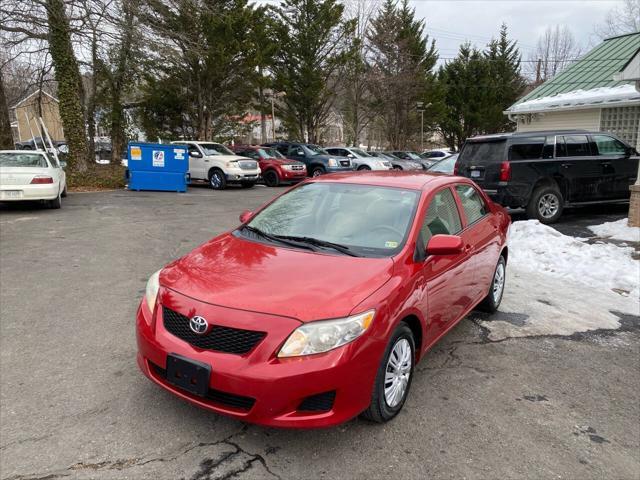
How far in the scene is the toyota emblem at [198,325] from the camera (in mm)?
2777

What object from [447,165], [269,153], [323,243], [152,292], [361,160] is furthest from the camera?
[361,160]

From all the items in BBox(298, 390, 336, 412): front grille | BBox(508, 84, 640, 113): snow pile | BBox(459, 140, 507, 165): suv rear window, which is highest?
BBox(508, 84, 640, 113): snow pile

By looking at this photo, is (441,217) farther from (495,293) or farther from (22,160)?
(22,160)

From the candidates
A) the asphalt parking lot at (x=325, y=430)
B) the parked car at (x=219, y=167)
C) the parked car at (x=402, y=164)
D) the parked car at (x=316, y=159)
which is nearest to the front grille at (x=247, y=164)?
the parked car at (x=219, y=167)

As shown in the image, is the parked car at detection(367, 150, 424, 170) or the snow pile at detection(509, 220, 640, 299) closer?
the snow pile at detection(509, 220, 640, 299)

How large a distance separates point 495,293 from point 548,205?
6079mm

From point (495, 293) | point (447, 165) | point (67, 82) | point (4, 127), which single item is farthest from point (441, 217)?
point (4, 127)

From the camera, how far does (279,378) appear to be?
2.59m

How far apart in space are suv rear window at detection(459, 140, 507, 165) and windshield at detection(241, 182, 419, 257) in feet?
22.0

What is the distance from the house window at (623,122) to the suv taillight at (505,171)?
7.32m

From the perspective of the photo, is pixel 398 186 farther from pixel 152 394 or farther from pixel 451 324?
pixel 152 394

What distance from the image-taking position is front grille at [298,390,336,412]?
2.68m

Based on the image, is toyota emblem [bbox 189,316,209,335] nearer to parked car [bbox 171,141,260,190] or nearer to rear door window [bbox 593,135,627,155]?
rear door window [bbox 593,135,627,155]

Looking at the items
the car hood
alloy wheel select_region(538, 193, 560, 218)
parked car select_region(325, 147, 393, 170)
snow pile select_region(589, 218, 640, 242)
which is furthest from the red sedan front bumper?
parked car select_region(325, 147, 393, 170)
